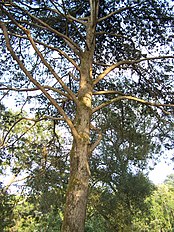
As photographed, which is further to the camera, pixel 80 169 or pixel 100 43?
pixel 100 43

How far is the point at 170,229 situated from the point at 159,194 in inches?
167

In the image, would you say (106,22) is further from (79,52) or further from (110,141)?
(110,141)

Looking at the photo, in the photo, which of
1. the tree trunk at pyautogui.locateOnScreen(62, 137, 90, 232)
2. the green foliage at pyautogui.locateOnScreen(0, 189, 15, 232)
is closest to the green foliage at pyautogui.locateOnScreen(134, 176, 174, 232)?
the green foliage at pyautogui.locateOnScreen(0, 189, 15, 232)

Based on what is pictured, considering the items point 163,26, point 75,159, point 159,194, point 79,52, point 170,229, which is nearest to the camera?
point 75,159

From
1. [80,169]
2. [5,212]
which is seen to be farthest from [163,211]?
[80,169]

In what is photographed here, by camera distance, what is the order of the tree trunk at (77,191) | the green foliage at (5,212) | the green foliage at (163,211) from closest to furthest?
the tree trunk at (77,191), the green foliage at (5,212), the green foliage at (163,211)

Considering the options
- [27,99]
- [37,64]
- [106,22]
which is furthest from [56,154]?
[106,22]

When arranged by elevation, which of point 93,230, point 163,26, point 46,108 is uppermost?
point 163,26

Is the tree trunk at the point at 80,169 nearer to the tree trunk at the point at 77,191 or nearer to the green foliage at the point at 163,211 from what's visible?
the tree trunk at the point at 77,191

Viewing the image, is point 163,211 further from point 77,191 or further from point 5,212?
point 77,191

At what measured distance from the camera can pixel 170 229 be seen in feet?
60.4

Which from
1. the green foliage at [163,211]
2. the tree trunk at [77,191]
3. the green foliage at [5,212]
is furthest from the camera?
the green foliage at [163,211]

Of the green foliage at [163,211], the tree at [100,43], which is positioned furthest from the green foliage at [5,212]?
the green foliage at [163,211]

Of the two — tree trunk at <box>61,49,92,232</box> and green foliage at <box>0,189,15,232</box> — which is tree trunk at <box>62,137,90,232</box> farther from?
green foliage at <box>0,189,15,232</box>
